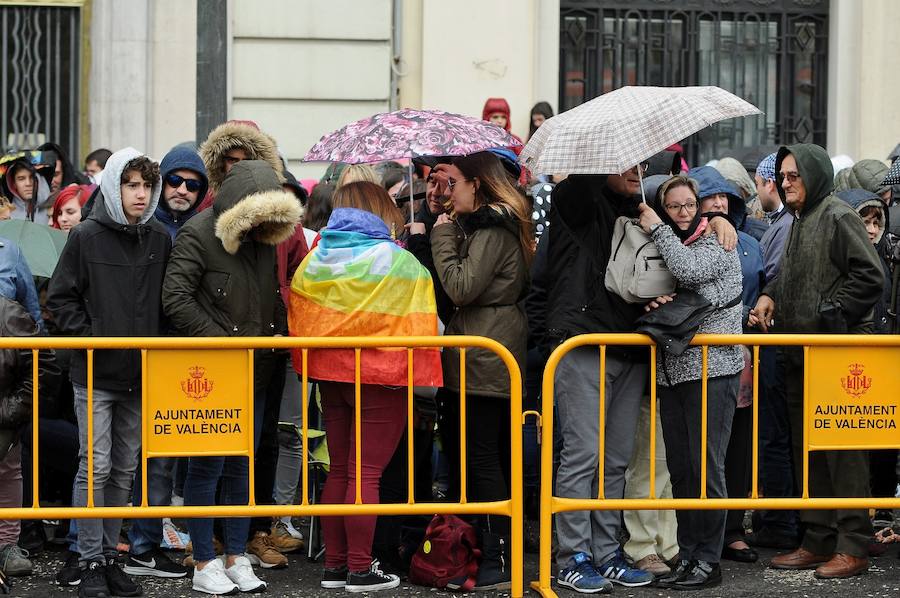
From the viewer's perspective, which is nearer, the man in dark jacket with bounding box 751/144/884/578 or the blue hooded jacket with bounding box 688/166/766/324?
the man in dark jacket with bounding box 751/144/884/578

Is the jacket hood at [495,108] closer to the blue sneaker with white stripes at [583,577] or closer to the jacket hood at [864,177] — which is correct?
the jacket hood at [864,177]

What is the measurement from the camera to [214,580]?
23.9ft

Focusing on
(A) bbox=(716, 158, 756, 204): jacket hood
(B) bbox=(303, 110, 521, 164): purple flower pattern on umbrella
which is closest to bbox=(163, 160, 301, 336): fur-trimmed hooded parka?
(B) bbox=(303, 110, 521, 164): purple flower pattern on umbrella

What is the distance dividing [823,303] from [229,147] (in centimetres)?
311

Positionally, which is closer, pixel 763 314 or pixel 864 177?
pixel 763 314

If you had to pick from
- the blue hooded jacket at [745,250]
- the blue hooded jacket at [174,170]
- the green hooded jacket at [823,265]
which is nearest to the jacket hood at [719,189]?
the blue hooded jacket at [745,250]

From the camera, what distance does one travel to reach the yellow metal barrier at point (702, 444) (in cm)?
701

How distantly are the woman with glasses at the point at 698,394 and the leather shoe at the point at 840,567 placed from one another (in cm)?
54

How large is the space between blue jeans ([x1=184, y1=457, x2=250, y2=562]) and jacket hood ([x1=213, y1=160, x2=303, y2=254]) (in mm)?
1002

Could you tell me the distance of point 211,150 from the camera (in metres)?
8.10

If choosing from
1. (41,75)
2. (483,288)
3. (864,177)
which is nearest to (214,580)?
(483,288)

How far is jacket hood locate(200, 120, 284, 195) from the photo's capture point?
26.4 feet

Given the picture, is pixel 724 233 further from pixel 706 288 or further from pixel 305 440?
pixel 305 440

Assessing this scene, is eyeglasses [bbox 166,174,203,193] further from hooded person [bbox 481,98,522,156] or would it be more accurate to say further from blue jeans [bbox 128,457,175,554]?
hooded person [bbox 481,98,522,156]
